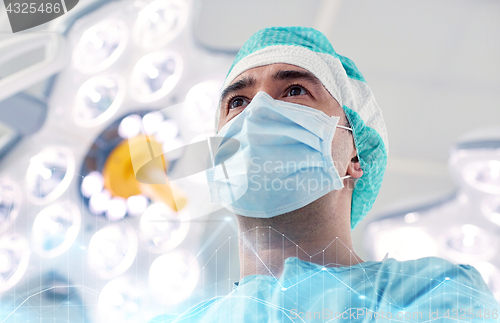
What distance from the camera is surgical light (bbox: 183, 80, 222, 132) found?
4.59ft

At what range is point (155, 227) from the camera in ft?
4.19

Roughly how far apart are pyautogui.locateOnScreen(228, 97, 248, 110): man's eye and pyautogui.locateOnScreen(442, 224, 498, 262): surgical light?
3.01 feet

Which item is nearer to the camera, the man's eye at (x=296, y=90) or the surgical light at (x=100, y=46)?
the man's eye at (x=296, y=90)

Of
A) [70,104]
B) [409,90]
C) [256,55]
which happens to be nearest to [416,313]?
[256,55]

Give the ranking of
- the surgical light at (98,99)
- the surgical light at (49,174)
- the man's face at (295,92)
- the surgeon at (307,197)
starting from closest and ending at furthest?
the surgeon at (307,197) < the man's face at (295,92) < the surgical light at (49,174) < the surgical light at (98,99)

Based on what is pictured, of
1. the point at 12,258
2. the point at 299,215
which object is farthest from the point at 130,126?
the point at 299,215

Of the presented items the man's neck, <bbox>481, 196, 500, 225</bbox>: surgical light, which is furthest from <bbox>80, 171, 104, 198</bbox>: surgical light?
<bbox>481, 196, 500, 225</bbox>: surgical light

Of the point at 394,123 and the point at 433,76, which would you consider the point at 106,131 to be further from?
the point at 433,76

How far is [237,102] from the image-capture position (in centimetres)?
115

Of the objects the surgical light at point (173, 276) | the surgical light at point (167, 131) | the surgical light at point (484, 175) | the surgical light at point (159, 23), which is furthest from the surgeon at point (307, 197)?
the surgical light at point (484, 175)

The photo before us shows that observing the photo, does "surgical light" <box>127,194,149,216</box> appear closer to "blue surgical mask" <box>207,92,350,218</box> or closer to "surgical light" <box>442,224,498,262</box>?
"blue surgical mask" <box>207,92,350,218</box>

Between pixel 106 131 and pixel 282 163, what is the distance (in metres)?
0.72

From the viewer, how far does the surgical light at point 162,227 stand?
125 cm

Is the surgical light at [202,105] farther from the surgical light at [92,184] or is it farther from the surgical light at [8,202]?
the surgical light at [8,202]
